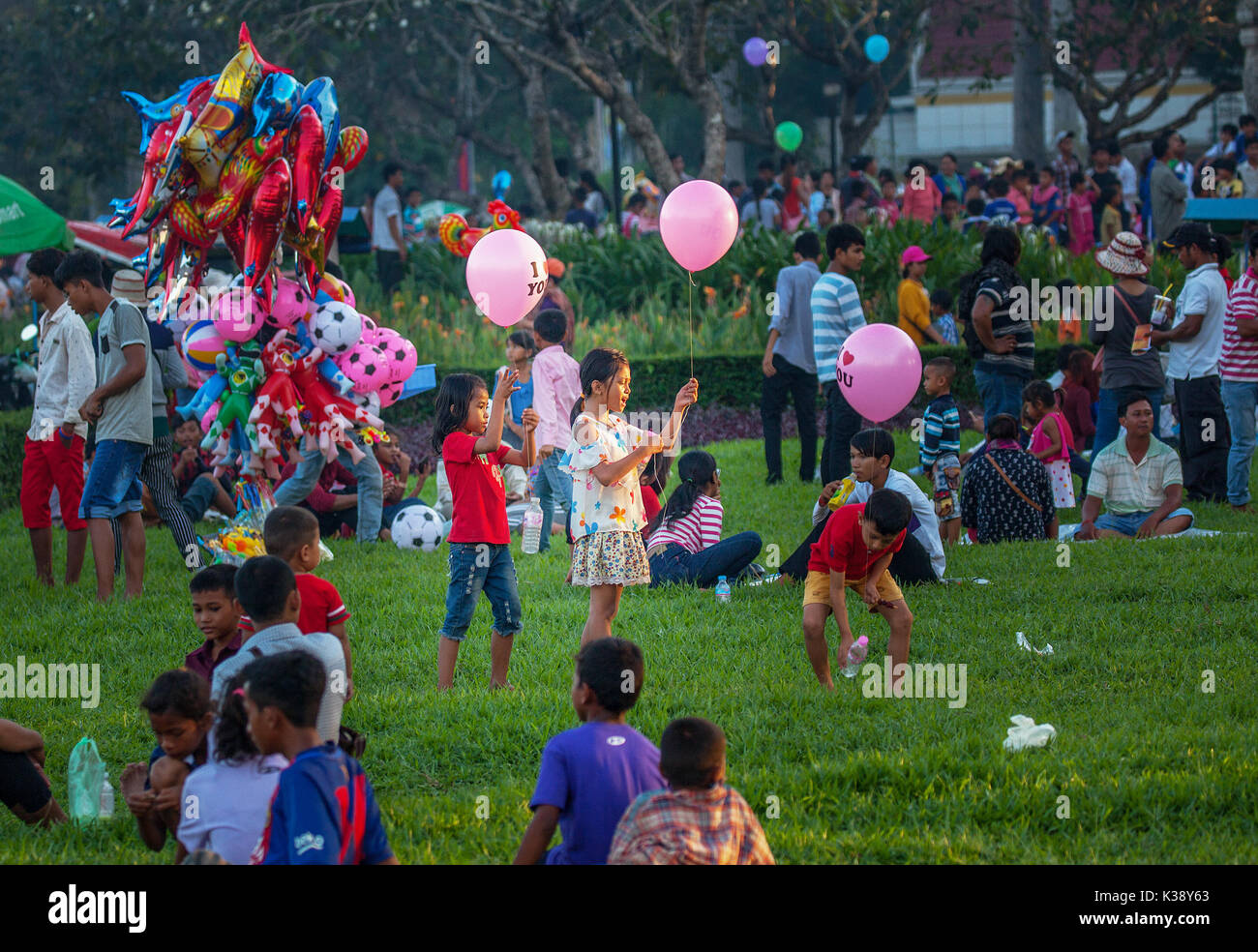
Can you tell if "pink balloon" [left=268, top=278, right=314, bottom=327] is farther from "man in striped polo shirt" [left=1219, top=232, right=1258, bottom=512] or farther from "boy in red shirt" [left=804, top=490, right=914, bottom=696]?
"man in striped polo shirt" [left=1219, top=232, right=1258, bottom=512]

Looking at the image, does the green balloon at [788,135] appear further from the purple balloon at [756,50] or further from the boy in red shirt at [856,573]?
the boy in red shirt at [856,573]

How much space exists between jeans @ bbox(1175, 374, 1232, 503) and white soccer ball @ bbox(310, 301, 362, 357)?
612cm

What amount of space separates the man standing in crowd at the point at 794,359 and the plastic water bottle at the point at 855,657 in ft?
15.7

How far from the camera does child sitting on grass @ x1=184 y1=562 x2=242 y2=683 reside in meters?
5.21

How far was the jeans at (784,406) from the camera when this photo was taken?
1177 cm

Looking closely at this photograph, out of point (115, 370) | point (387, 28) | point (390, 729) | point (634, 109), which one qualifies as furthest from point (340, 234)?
point (387, 28)

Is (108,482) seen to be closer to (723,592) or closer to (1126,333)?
(723,592)

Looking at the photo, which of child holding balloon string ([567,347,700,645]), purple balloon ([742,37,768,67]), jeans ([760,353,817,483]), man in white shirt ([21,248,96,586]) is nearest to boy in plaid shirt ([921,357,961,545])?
jeans ([760,353,817,483])

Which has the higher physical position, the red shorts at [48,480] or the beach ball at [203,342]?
the beach ball at [203,342]

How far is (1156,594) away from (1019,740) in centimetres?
273

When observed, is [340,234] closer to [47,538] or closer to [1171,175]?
[47,538]

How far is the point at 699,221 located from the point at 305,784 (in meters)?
5.44

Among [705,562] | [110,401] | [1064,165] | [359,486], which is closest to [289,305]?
[359,486]

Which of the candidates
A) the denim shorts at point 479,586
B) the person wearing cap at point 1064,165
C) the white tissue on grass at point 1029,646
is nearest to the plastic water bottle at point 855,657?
the white tissue on grass at point 1029,646
